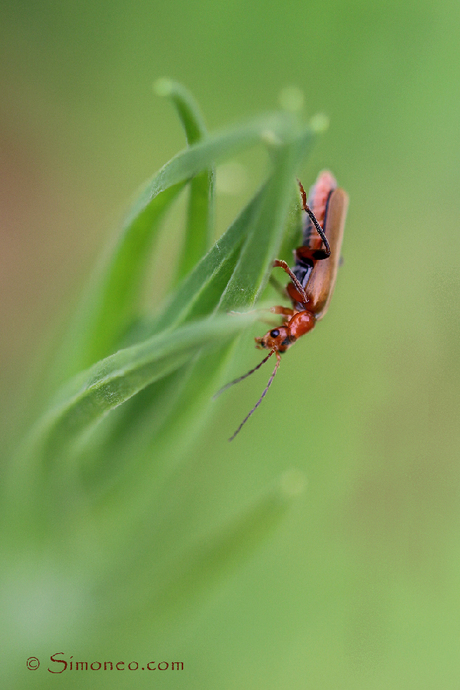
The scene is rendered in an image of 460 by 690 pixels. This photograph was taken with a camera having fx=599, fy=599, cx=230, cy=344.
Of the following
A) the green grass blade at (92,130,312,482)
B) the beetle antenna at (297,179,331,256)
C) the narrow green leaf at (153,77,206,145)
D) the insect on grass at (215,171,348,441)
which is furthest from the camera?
the insect on grass at (215,171,348,441)

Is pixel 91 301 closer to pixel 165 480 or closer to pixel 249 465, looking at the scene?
pixel 165 480

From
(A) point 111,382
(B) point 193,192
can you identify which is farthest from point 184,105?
(A) point 111,382

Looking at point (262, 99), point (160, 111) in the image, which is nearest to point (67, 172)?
point (160, 111)

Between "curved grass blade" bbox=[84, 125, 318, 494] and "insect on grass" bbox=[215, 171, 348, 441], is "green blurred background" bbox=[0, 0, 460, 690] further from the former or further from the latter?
"curved grass blade" bbox=[84, 125, 318, 494]

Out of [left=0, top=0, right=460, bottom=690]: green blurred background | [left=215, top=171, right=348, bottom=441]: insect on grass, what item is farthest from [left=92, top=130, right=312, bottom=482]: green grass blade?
[left=0, top=0, right=460, bottom=690]: green blurred background

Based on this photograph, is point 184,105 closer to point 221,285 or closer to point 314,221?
point 221,285

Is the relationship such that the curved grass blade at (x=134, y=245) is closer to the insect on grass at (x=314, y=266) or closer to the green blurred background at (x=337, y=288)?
the insect on grass at (x=314, y=266)

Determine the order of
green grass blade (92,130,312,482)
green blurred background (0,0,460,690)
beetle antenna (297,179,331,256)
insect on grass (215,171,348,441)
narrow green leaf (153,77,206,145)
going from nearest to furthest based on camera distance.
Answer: green grass blade (92,130,312,482)
narrow green leaf (153,77,206,145)
beetle antenna (297,179,331,256)
insect on grass (215,171,348,441)
green blurred background (0,0,460,690)
